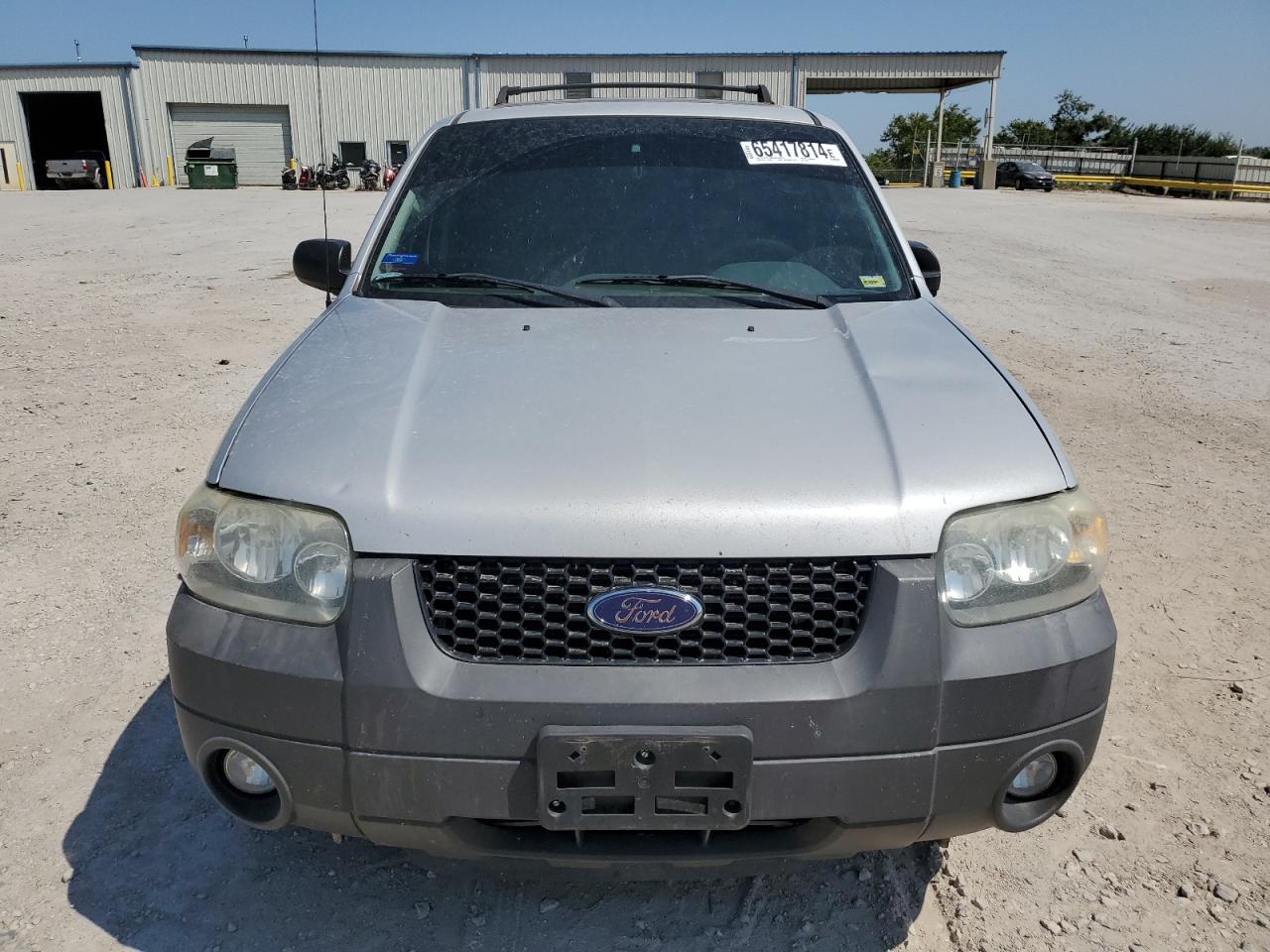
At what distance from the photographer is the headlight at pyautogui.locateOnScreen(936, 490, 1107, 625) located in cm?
199

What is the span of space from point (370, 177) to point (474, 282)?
121 ft

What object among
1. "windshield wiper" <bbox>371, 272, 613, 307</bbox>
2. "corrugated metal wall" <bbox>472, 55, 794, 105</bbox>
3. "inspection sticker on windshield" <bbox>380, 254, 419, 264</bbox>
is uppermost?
"corrugated metal wall" <bbox>472, 55, 794, 105</bbox>

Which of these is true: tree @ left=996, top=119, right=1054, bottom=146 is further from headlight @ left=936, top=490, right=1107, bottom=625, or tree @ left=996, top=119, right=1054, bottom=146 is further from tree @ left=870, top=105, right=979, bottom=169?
headlight @ left=936, top=490, right=1107, bottom=625

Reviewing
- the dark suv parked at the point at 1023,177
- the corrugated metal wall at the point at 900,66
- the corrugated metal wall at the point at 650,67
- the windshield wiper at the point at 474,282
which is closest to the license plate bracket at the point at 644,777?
the windshield wiper at the point at 474,282

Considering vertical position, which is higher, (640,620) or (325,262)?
(325,262)

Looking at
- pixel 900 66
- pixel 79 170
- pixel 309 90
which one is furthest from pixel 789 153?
pixel 309 90

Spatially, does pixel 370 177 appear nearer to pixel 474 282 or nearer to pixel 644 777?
pixel 474 282

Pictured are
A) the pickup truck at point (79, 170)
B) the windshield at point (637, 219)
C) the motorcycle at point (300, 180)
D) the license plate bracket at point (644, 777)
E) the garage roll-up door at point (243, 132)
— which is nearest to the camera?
the license plate bracket at point (644, 777)

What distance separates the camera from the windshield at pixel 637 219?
10.0 feet

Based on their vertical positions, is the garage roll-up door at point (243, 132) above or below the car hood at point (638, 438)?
above

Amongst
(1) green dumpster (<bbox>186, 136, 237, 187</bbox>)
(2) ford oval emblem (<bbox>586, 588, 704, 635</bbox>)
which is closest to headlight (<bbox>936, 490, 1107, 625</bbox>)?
(2) ford oval emblem (<bbox>586, 588, 704, 635</bbox>)

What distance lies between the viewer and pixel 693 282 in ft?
10.0

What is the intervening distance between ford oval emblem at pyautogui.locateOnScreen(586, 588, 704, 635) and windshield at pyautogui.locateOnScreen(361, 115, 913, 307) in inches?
48.8

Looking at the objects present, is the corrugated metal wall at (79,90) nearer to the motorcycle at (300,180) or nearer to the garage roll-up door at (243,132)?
the garage roll-up door at (243,132)
